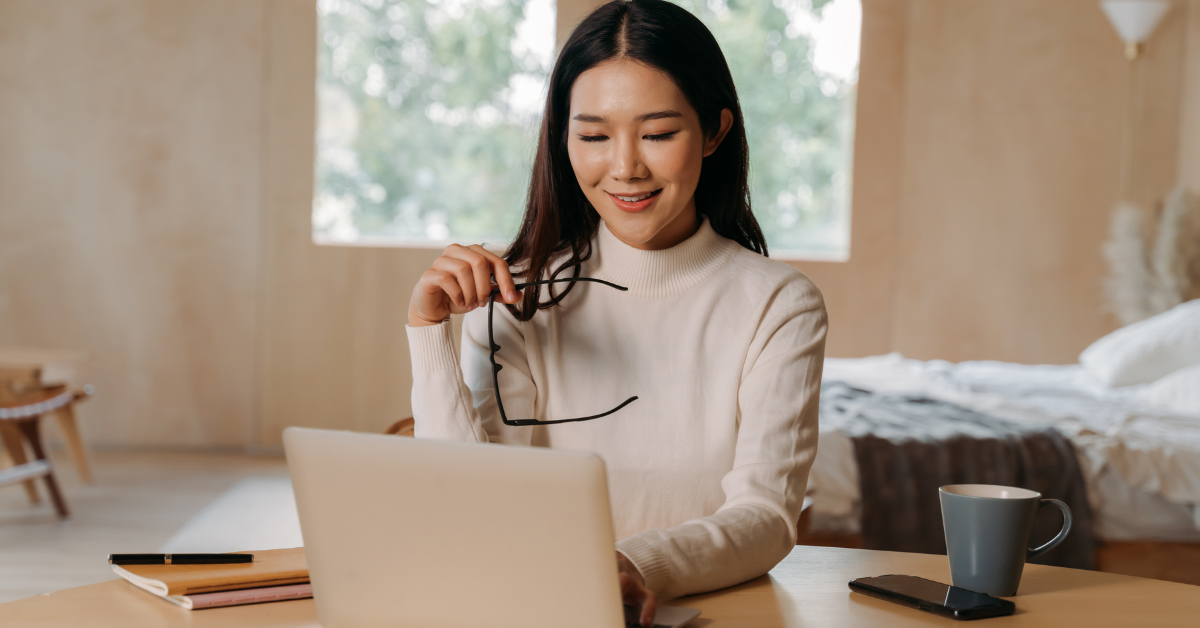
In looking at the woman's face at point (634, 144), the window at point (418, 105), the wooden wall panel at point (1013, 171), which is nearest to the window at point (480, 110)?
the window at point (418, 105)

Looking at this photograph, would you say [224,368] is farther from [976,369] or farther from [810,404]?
[810,404]

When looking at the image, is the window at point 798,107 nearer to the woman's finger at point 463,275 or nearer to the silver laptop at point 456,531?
the woman's finger at point 463,275

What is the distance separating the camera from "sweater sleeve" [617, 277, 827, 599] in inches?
33.3

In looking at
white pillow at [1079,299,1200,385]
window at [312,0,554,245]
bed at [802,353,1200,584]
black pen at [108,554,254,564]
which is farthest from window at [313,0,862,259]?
black pen at [108,554,254,564]

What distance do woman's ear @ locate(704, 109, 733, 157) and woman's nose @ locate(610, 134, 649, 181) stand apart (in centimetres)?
12

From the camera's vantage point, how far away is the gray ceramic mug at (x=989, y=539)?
846 millimetres

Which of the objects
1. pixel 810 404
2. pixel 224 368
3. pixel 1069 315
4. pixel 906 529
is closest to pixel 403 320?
pixel 224 368

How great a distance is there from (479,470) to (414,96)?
4.18 m

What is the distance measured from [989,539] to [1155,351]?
8.57ft

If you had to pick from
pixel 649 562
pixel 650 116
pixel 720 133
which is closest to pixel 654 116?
pixel 650 116

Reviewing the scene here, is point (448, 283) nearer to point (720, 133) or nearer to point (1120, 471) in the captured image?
point (720, 133)

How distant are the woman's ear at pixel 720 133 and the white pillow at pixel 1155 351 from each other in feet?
8.04

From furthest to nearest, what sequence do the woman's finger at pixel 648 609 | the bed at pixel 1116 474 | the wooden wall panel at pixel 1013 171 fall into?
the wooden wall panel at pixel 1013 171 → the bed at pixel 1116 474 → the woman's finger at pixel 648 609

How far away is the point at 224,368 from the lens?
453 centimetres
